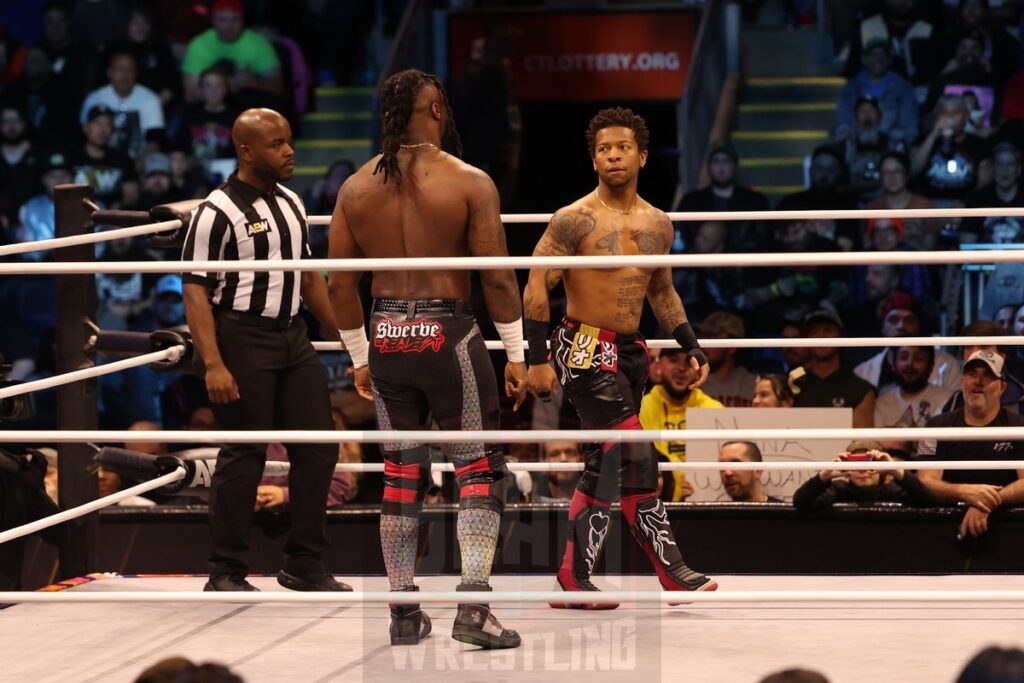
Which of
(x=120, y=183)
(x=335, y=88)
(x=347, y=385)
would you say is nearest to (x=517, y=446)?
(x=347, y=385)

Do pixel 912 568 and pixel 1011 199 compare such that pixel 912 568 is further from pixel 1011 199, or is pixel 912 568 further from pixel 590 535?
pixel 1011 199

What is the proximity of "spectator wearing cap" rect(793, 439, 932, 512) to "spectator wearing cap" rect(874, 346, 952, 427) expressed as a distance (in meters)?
1.04

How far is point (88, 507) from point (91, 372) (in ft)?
1.02

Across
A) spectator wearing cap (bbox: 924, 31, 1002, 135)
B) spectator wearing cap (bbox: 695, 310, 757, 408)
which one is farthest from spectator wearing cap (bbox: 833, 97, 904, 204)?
spectator wearing cap (bbox: 695, 310, 757, 408)

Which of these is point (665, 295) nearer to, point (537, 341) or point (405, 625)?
point (537, 341)

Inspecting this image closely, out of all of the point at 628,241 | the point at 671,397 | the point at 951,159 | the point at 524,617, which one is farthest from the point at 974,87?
the point at 524,617

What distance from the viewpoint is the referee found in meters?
3.74

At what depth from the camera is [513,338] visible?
130 inches

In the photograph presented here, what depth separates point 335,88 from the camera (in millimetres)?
9367

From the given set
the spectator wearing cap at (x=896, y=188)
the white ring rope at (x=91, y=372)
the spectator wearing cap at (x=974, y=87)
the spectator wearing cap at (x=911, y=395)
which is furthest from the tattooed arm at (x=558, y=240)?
the spectator wearing cap at (x=974, y=87)

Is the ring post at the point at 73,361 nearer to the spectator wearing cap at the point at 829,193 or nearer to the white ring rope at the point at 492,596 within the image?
the white ring rope at the point at 492,596

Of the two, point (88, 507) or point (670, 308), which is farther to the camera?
point (670, 308)

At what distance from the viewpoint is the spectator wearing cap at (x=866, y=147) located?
24.8 ft

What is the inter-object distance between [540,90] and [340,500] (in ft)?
15.3
